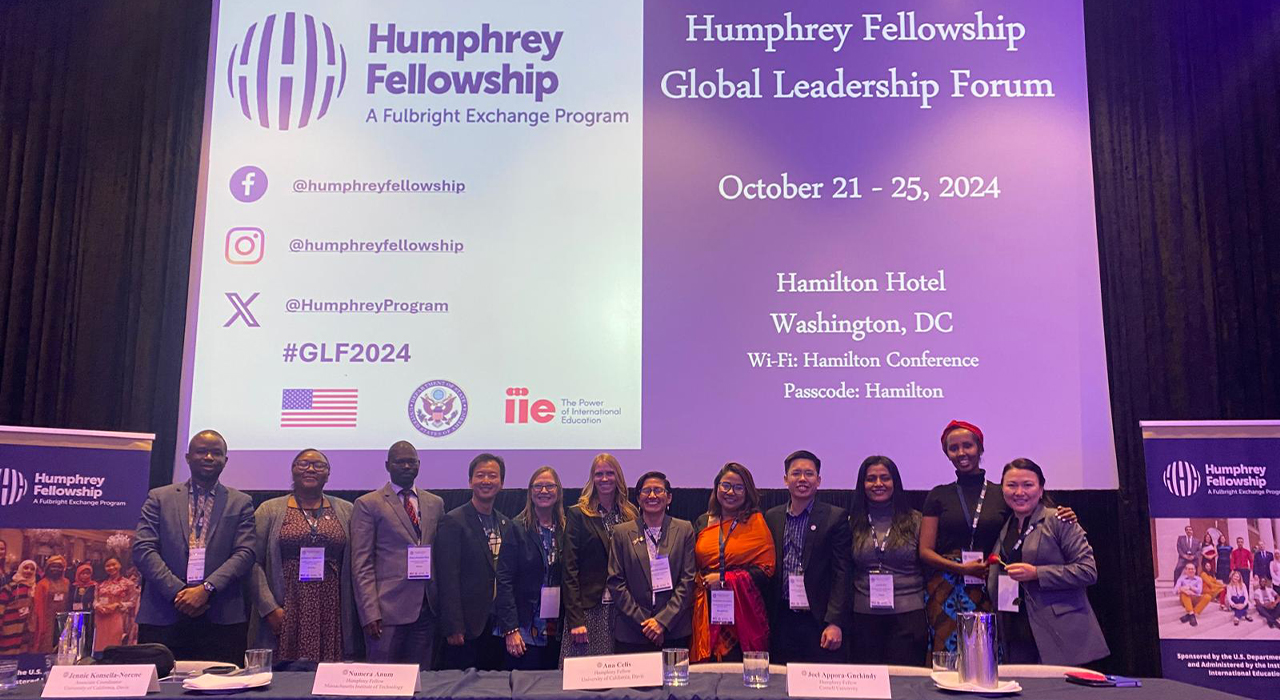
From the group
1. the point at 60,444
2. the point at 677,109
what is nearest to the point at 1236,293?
the point at 677,109

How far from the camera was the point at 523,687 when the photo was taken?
216 centimetres

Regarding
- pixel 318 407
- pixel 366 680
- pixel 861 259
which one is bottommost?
pixel 366 680

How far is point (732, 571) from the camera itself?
3855 millimetres

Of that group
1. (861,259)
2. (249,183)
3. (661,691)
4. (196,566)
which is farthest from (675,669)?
(249,183)

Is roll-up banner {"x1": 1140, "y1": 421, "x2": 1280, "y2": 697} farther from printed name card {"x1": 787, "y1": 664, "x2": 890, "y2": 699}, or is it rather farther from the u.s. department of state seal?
the u.s. department of state seal

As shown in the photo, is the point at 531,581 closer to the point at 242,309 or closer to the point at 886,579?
the point at 886,579

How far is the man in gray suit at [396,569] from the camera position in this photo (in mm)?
4047

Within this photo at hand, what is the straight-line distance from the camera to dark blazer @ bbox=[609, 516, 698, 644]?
12.6ft

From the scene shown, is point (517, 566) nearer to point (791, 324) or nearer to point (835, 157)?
point (791, 324)

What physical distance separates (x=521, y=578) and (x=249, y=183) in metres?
2.20

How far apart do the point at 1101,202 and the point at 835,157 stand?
130cm

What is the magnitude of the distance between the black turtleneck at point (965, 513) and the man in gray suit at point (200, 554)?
275 cm

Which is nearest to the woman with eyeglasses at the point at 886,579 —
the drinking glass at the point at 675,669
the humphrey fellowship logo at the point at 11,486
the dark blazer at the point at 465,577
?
the dark blazer at the point at 465,577

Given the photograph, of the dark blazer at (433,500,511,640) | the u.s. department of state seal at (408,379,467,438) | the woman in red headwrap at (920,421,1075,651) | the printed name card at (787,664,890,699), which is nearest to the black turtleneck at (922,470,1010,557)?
the woman in red headwrap at (920,421,1075,651)
